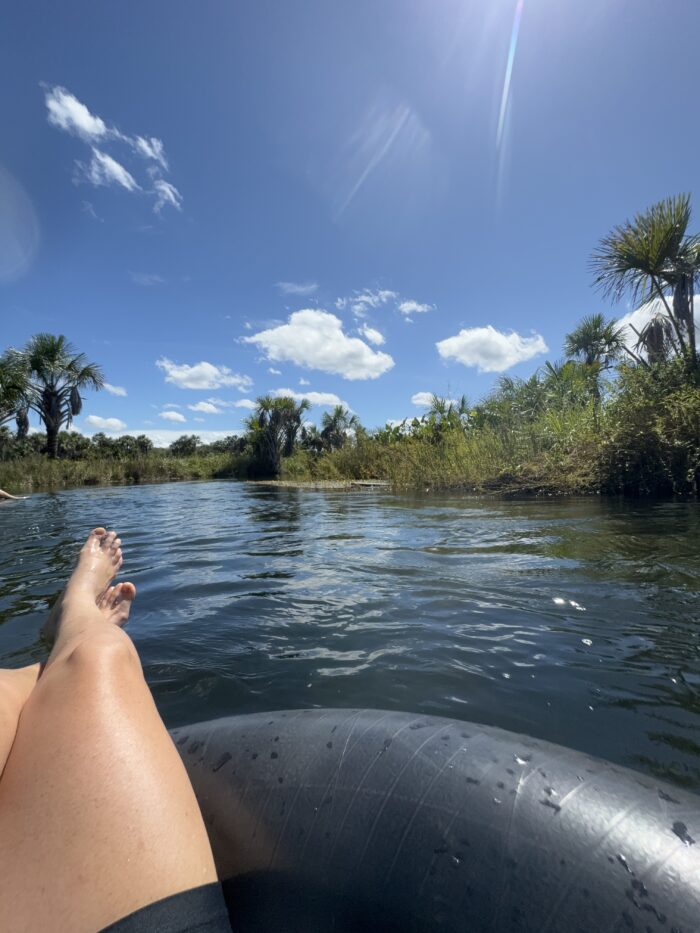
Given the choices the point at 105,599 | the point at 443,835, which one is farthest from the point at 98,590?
the point at 443,835

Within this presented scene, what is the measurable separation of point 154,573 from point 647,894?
11.7ft

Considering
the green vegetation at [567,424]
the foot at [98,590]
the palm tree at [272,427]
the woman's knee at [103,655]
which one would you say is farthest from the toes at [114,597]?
the palm tree at [272,427]

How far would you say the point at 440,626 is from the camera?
2221 millimetres

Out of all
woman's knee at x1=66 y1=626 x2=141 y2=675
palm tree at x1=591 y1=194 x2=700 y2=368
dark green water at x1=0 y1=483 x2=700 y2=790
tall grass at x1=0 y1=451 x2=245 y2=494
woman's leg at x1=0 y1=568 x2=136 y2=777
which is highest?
palm tree at x1=591 y1=194 x2=700 y2=368

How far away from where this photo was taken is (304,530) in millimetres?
5684

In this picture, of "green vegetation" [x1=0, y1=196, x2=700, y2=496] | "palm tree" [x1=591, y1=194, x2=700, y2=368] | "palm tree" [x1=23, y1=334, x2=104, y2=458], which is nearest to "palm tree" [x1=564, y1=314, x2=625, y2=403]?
"green vegetation" [x1=0, y1=196, x2=700, y2=496]

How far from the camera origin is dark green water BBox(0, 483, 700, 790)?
4.90ft

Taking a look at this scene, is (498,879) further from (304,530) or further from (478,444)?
(478,444)

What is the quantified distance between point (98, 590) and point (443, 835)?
2.14 meters

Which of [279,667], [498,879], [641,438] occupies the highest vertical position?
[641,438]

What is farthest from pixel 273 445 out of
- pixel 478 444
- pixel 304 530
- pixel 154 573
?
pixel 154 573

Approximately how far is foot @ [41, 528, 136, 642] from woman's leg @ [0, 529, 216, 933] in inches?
37.9

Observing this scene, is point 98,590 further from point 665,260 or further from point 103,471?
point 103,471

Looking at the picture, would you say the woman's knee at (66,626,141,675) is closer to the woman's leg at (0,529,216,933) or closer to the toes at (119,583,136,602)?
the woman's leg at (0,529,216,933)
